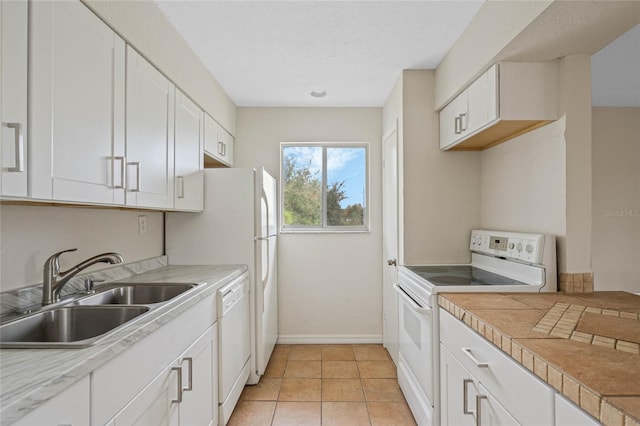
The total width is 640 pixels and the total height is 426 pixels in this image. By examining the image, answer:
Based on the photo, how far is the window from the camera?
12.0 feet

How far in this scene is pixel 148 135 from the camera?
1720 mm

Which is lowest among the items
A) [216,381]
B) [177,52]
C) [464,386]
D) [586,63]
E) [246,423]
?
[246,423]

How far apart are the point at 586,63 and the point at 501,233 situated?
1.00m

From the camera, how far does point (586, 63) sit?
5.94 feet

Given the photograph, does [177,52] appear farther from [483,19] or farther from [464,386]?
[464,386]

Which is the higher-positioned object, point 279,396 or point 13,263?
point 13,263

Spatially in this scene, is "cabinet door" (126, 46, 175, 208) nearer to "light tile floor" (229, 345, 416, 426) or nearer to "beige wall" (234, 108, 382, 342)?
"light tile floor" (229, 345, 416, 426)

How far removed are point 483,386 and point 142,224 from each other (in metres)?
2.10

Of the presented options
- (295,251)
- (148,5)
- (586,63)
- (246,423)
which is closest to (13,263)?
(148,5)

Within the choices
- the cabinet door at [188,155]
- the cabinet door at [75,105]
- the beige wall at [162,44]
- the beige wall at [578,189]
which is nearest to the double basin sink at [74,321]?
the cabinet door at [75,105]

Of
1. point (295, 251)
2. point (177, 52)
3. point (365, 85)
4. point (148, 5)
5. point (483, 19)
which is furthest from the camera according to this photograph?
point (295, 251)

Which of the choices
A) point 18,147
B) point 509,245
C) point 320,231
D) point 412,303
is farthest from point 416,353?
point 18,147

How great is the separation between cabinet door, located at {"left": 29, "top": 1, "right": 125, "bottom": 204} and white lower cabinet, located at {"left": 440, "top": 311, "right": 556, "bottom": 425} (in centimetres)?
152

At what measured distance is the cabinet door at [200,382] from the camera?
1.53 metres
